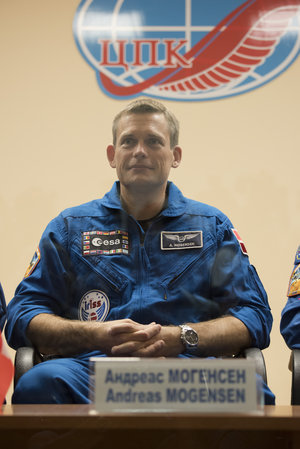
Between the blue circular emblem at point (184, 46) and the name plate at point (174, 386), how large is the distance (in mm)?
1016

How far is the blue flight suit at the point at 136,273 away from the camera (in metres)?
1.36

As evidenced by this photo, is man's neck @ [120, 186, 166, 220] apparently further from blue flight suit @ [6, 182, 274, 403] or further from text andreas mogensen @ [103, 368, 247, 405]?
text andreas mogensen @ [103, 368, 247, 405]

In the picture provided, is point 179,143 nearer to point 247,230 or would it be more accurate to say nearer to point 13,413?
point 247,230

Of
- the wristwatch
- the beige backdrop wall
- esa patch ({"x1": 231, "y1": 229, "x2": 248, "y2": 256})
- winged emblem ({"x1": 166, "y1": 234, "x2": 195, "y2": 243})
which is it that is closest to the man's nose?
the beige backdrop wall

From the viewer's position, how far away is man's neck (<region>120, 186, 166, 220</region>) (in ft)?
4.76

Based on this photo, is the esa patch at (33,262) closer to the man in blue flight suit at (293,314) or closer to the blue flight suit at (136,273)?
the blue flight suit at (136,273)

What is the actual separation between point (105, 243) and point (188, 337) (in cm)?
31

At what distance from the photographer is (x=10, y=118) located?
1.56m

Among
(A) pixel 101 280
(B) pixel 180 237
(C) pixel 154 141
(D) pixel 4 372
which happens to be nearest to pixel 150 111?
(C) pixel 154 141

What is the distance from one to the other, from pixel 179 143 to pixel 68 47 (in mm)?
426

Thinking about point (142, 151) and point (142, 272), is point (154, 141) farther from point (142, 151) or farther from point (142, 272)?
point (142, 272)

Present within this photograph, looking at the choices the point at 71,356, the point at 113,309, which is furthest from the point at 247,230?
the point at 71,356

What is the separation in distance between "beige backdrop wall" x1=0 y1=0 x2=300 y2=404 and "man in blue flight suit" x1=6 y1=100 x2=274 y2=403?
2.3 inches

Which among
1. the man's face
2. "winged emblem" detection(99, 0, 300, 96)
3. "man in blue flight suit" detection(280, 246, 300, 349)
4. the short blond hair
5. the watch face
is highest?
"winged emblem" detection(99, 0, 300, 96)
